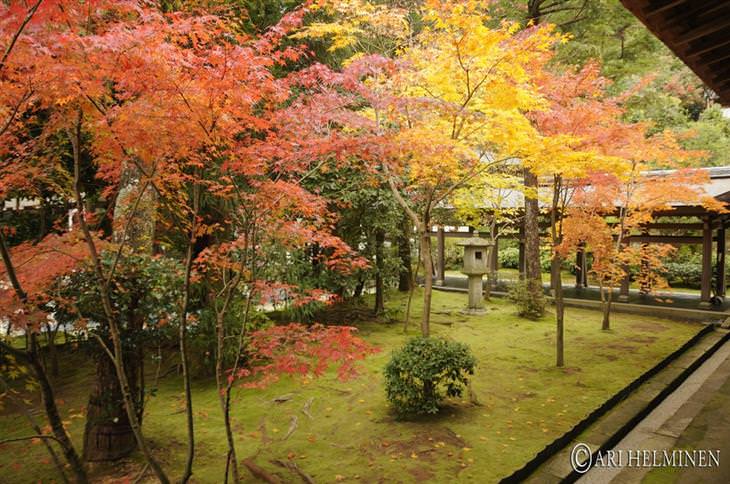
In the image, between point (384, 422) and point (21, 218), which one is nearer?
point (384, 422)

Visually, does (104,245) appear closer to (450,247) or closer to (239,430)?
(239,430)

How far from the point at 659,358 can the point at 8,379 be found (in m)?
11.3

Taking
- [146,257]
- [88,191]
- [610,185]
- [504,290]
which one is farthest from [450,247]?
[146,257]

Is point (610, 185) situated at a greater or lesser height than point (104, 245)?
greater

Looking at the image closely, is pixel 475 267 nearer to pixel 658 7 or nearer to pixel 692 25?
pixel 692 25

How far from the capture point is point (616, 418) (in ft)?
17.3

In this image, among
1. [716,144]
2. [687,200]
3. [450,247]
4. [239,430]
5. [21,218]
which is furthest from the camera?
[450,247]

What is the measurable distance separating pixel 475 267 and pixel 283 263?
5887 millimetres

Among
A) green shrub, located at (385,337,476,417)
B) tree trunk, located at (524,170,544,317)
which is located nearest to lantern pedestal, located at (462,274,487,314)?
tree trunk, located at (524,170,544,317)

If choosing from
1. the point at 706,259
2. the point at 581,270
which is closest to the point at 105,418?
the point at 706,259

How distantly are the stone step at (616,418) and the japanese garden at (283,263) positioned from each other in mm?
42

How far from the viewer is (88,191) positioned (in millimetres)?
8055

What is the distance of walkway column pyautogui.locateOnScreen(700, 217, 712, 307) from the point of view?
11258 mm

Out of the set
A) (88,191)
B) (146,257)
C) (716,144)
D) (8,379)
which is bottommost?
(8,379)
